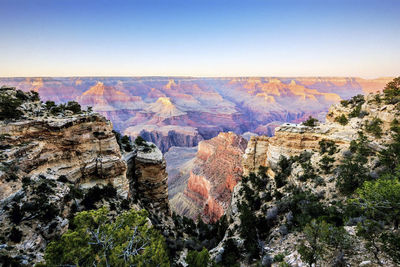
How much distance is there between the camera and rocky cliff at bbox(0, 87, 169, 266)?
12.9 m

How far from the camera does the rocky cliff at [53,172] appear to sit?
12.9m

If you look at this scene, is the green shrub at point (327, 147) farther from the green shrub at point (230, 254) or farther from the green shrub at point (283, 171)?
the green shrub at point (230, 254)

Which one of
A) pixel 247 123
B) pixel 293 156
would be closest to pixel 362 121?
pixel 293 156

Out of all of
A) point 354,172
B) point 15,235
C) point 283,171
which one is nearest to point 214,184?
point 283,171

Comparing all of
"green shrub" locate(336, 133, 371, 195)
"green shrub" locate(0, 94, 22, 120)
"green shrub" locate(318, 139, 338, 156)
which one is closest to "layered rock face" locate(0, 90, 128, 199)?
"green shrub" locate(0, 94, 22, 120)

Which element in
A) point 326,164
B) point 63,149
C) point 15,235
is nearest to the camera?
point 15,235

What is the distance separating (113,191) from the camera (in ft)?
71.8

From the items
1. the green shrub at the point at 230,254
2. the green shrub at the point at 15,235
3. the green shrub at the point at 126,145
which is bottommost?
the green shrub at the point at 230,254

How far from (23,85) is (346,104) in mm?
248554

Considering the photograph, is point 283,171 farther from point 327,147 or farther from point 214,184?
point 214,184

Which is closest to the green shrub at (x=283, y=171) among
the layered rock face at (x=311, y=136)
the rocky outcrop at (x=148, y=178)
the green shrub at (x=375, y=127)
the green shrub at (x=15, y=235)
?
the layered rock face at (x=311, y=136)

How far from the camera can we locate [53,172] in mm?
18781

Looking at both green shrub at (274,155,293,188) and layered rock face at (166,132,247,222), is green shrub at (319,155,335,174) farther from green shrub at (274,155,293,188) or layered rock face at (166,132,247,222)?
layered rock face at (166,132,247,222)

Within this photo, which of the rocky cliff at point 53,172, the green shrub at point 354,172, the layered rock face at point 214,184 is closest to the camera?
the rocky cliff at point 53,172
